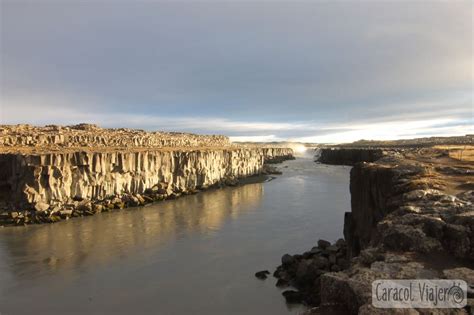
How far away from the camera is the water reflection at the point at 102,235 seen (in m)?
18.5

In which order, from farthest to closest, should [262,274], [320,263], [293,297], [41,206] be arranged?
[41,206]
[262,274]
[320,263]
[293,297]

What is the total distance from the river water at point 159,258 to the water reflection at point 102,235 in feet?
0.19

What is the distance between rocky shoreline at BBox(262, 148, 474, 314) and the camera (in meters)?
6.55

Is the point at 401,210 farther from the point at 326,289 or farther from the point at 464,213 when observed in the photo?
the point at 326,289

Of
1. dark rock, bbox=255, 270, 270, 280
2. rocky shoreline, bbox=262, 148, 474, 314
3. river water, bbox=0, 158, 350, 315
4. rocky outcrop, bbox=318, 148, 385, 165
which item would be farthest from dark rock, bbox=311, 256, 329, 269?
rocky outcrop, bbox=318, 148, 385, 165

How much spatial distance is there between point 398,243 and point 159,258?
44.3 feet

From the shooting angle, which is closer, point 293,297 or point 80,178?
point 293,297

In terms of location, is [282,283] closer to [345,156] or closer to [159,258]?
[159,258]

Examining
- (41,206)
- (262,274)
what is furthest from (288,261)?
(41,206)

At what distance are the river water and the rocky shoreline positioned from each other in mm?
2639

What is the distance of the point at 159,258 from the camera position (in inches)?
744

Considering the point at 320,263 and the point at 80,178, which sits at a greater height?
the point at 80,178

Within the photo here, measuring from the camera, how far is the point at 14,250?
2072cm

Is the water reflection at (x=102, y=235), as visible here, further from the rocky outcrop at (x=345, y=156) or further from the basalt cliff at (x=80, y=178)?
the rocky outcrop at (x=345, y=156)
